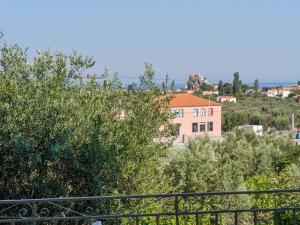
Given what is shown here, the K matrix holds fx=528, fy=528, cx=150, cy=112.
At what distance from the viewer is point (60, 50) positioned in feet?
24.6

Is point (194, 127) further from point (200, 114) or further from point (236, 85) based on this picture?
point (236, 85)

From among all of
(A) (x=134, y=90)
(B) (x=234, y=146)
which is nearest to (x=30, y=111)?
(A) (x=134, y=90)

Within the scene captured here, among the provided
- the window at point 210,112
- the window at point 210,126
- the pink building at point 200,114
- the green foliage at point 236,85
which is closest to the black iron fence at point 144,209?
the window at point 210,112

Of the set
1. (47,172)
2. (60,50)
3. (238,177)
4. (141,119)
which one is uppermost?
(60,50)

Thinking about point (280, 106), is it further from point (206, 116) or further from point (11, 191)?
point (11, 191)

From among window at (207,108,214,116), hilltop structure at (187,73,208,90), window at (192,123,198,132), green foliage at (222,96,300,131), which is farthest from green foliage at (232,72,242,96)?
window at (207,108,214,116)

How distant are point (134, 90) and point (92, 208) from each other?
2191 mm

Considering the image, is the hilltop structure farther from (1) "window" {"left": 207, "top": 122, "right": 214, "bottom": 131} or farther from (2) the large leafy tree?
(2) the large leafy tree

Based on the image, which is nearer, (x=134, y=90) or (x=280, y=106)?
(x=134, y=90)

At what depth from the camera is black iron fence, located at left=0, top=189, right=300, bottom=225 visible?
4.05 metres

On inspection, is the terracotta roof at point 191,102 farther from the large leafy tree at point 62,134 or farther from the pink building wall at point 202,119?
the large leafy tree at point 62,134

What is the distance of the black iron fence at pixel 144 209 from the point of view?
4050 mm

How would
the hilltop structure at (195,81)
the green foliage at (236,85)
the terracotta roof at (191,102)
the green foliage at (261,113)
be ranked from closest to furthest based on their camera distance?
the green foliage at (261,113) → the terracotta roof at (191,102) → the green foliage at (236,85) → the hilltop structure at (195,81)

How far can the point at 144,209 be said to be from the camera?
7.48 m
